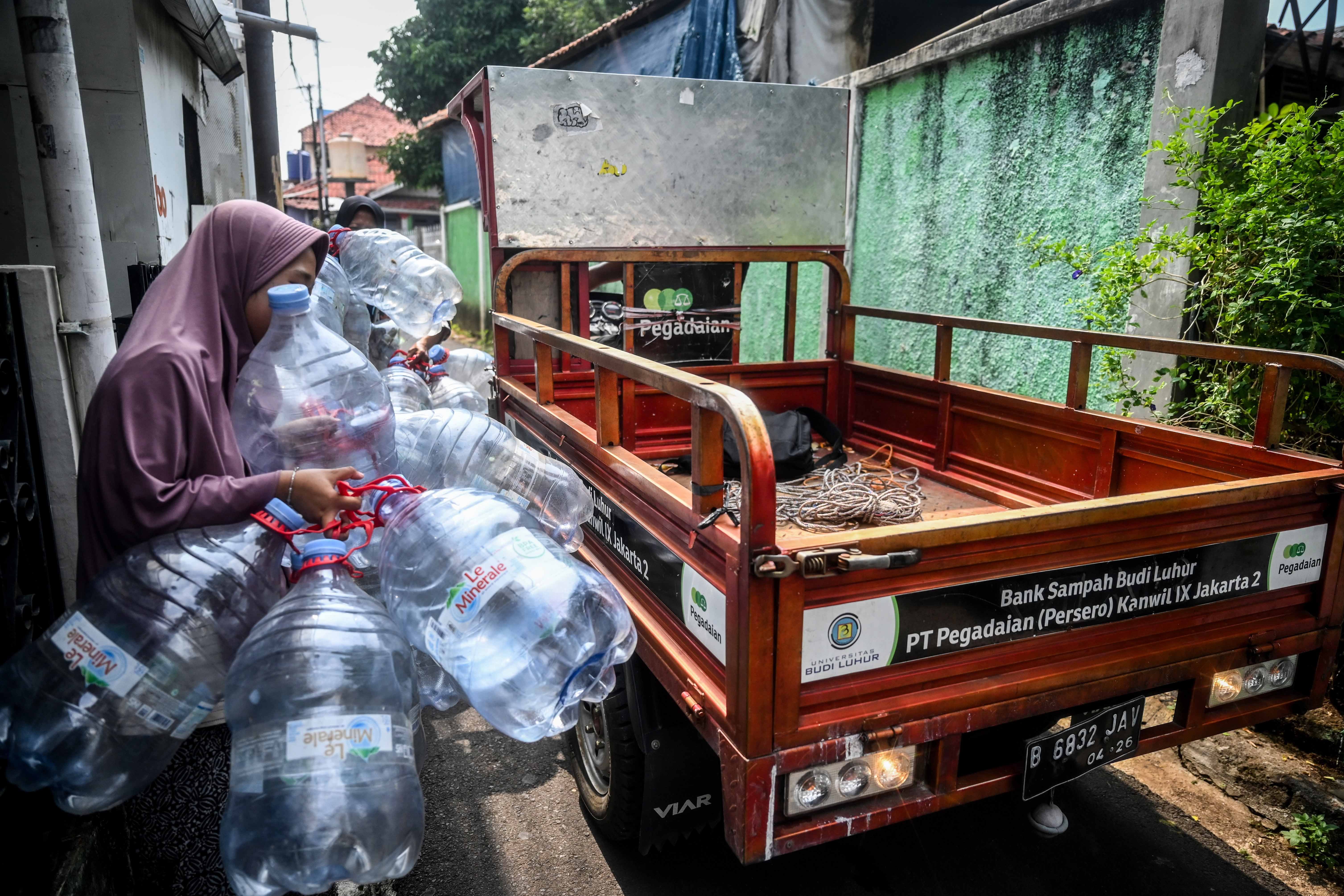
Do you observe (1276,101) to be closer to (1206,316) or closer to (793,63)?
(1206,316)

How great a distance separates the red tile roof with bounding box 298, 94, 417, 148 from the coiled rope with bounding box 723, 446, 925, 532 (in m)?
37.8

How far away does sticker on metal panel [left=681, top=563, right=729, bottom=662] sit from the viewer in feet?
6.05

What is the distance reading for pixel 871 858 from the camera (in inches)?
110

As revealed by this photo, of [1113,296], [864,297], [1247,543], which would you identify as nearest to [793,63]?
[864,297]

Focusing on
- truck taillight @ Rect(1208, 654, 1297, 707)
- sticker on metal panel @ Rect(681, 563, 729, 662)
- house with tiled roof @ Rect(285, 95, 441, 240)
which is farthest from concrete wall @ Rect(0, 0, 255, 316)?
house with tiled roof @ Rect(285, 95, 441, 240)

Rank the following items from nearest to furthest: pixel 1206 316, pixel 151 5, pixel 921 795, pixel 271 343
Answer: pixel 921 795 < pixel 271 343 < pixel 1206 316 < pixel 151 5

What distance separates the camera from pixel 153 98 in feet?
14.5

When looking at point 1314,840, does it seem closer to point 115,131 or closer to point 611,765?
point 611,765

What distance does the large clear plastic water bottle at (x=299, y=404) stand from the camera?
209cm

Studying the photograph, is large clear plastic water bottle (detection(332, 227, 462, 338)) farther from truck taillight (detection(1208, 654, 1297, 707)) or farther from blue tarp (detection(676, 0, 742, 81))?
blue tarp (detection(676, 0, 742, 81))

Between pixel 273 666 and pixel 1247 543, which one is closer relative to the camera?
pixel 273 666

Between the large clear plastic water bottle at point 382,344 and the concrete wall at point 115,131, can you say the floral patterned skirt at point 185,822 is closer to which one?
the concrete wall at point 115,131

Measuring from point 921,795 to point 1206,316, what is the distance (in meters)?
2.99

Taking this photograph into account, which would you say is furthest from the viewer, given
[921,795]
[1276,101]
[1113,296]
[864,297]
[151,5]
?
[864,297]
